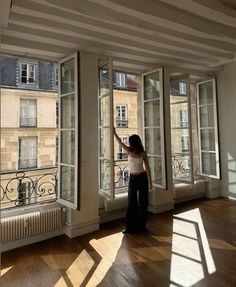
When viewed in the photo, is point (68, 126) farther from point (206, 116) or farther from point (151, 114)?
point (206, 116)

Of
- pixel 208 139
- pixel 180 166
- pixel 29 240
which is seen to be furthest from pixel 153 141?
pixel 29 240

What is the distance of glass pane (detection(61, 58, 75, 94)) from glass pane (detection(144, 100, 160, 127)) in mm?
1670

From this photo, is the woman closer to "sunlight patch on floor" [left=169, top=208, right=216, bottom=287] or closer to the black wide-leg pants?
the black wide-leg pants

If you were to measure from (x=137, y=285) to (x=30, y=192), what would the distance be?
2.22 m

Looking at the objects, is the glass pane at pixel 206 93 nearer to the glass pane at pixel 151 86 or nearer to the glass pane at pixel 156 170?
the glass pane at pixel 151 86

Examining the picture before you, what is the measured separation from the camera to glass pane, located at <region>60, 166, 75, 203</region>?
3425mm

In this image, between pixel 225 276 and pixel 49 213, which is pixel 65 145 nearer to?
pixel 49 213

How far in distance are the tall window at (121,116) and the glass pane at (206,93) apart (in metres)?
1.97

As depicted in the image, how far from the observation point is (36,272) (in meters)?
2.50

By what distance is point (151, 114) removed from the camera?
15.1 feet

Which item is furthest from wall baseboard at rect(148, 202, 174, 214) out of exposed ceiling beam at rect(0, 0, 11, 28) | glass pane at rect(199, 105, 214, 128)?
exposed ceiling beam at rect(0, 0, 11, 28)

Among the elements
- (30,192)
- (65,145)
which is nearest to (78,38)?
(65,145)

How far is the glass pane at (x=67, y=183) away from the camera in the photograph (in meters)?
3.42

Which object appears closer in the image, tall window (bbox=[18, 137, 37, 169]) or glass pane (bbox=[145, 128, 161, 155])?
tall window (bbox=[18, 137, 37, 169])
